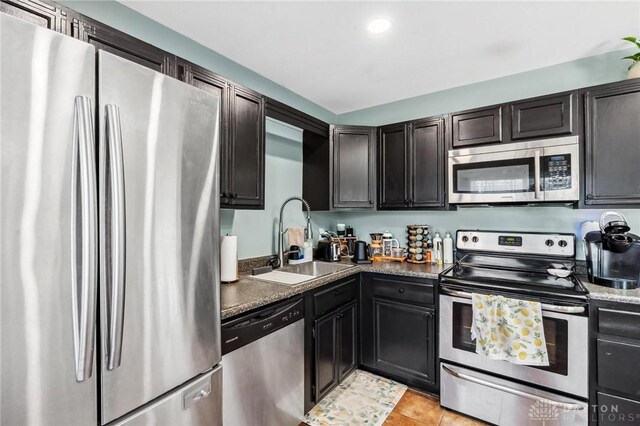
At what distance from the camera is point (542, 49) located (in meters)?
2.21

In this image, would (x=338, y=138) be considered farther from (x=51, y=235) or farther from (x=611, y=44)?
(x=51, y=235)

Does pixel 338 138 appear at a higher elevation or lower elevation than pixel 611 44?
lower

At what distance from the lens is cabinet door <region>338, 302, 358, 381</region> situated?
2.40 meters

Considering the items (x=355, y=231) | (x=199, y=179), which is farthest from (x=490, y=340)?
(x=199, y=179)

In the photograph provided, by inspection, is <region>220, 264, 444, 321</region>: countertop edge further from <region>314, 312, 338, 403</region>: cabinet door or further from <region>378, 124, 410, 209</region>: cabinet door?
<region>378, 124, 410, 209</region>: cabinet door

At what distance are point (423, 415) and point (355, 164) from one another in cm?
220

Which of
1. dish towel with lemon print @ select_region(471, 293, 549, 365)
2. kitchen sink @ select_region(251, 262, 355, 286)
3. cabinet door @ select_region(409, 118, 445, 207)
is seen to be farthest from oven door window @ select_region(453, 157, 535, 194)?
kitchen sink @ select_region(251, 262, 355, 286)

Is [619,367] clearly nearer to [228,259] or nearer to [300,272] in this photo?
[300,272]

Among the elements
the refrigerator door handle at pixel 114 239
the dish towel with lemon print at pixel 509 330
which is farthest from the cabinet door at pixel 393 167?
the refrigerator door handle at pixel 114 239

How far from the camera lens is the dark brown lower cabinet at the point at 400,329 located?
2350mm

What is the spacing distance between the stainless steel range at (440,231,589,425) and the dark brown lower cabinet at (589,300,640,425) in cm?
5

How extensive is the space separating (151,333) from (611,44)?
11.0 feet

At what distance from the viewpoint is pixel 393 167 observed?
9.71ft

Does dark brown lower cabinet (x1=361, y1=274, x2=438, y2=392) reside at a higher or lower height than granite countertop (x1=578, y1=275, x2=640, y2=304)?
lower
